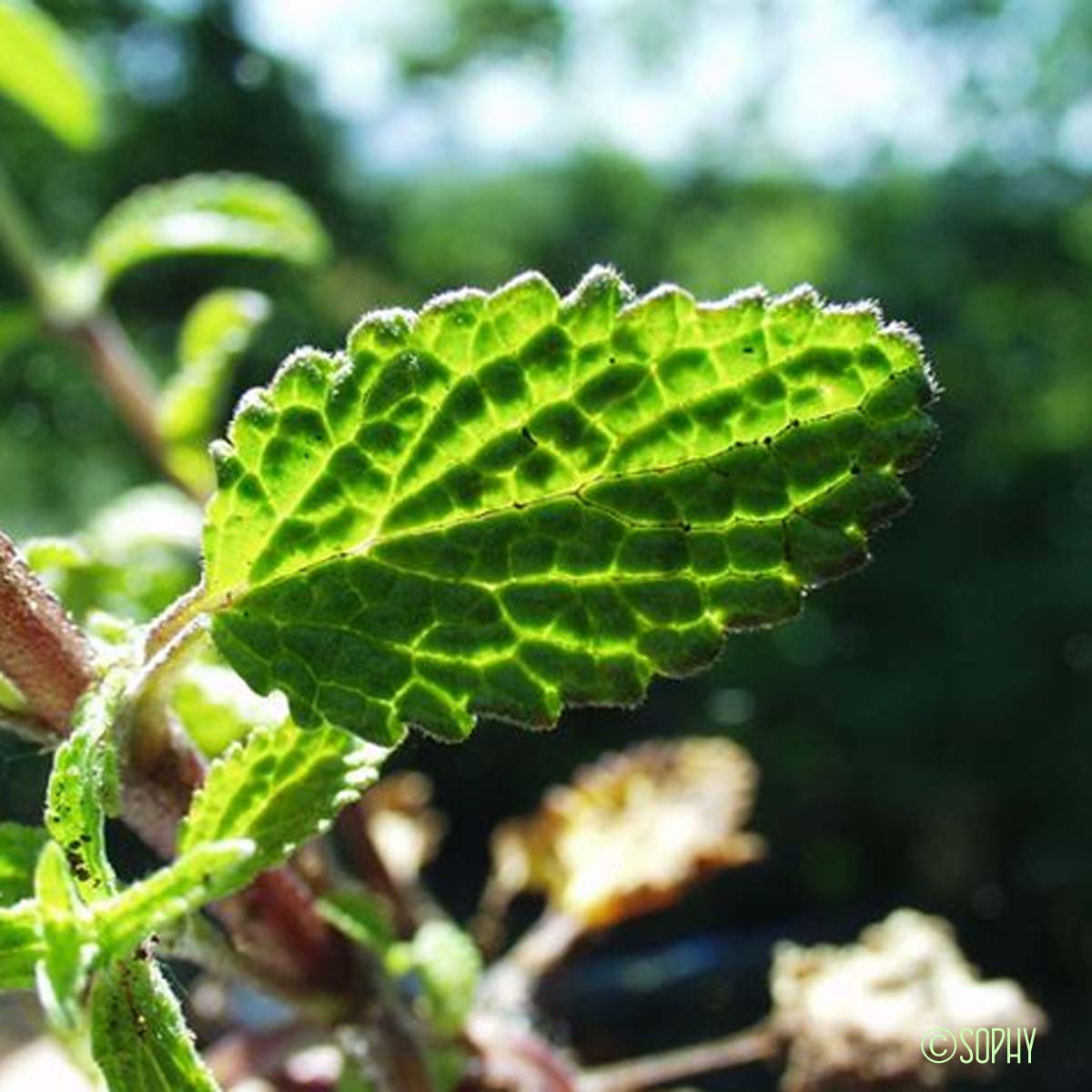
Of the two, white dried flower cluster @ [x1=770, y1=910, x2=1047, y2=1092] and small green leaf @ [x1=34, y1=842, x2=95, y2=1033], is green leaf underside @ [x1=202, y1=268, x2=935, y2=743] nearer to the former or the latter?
small green leaf @ [x1=34, y1=842, x2=95, y2=1033]

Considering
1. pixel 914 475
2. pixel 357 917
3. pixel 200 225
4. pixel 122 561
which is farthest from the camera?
pixel 914 475

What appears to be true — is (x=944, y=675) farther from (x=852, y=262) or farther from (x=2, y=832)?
(x=2, y=832)

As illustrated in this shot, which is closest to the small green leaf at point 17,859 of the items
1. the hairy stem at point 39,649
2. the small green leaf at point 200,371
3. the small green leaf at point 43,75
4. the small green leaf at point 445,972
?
the hairy stem at point 39,649

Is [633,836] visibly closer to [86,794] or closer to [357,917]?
[357,917]

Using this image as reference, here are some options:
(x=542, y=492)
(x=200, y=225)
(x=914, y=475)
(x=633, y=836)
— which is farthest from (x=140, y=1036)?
(x=914, y=475)

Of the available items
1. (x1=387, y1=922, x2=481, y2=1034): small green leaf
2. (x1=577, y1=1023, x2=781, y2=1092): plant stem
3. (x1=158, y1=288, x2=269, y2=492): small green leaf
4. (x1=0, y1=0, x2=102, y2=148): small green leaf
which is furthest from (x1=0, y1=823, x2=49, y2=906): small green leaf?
(x1=0, y1=0, x2=102, y2=148): small green leaf
